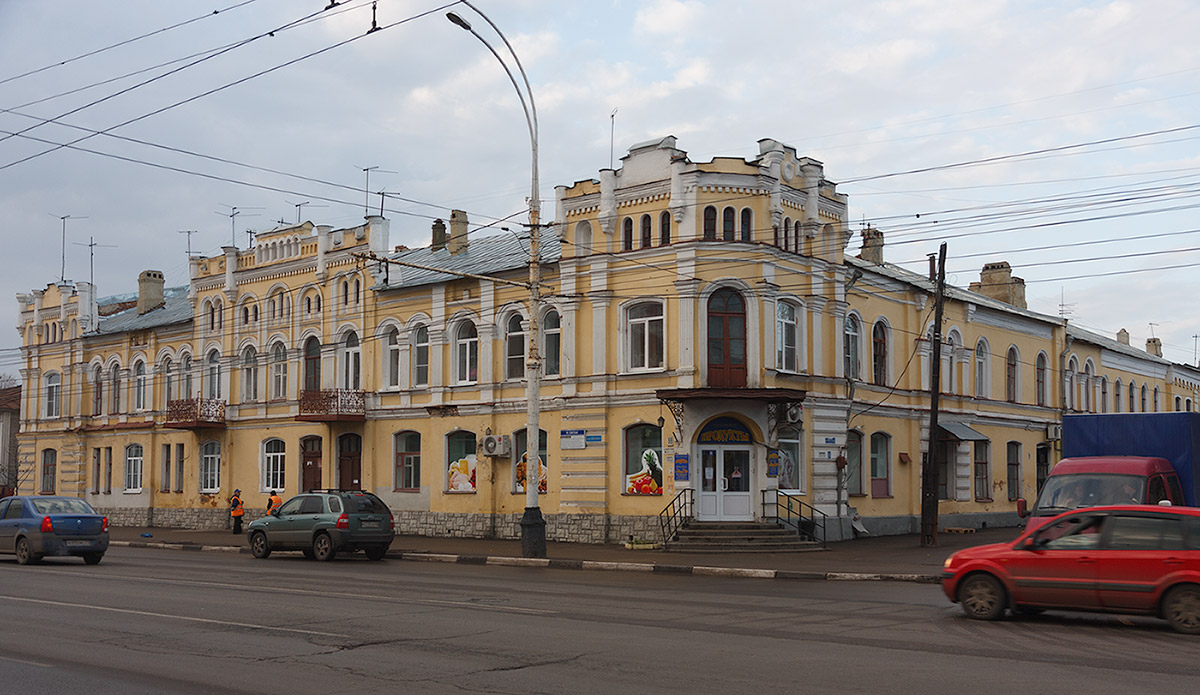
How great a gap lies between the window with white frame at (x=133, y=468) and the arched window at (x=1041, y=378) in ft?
120

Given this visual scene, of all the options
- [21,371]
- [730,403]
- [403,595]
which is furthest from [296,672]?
[21,371]

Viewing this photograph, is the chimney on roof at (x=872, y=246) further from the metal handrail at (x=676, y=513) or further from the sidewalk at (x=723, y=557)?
the metal handrail at (x=676, y=513)

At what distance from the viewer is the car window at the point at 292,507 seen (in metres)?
27.7

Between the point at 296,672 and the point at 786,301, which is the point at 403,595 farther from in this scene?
the point at 786,301

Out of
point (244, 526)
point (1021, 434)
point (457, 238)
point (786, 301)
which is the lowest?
point (244, 526)

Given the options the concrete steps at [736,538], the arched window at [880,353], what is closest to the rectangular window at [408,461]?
the concrete steps at [736,538]

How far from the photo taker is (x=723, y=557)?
2705cm

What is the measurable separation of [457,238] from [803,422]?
15.6m

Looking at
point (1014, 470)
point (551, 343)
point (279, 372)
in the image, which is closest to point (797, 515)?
point (551, 343)

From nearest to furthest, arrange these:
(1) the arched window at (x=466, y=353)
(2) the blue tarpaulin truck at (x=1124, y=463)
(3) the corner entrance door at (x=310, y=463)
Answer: (2) the blue tarpaulin truck at (x=1124, y=463), (1) the arched window at (x=466, y=353), (3) the corner entrance door at (x=310, y=463)

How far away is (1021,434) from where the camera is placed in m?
43.2

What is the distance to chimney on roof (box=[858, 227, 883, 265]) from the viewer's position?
39.7 m

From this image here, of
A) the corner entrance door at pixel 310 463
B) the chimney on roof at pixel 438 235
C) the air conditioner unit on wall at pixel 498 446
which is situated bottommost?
the corner entrance door at pixel 310 463

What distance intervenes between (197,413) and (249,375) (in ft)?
7.74
